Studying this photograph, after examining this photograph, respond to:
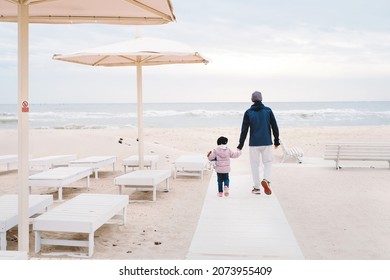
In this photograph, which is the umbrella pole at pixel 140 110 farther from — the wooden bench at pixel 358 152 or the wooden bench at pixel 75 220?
the wooden bench at pixel 358 152

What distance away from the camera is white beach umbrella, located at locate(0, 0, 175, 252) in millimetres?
3436

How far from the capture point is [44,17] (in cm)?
487

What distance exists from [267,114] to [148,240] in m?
2.88

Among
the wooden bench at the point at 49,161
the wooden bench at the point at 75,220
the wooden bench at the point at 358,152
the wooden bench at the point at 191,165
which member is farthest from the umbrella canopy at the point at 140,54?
the wooden bench at the point at 358,152

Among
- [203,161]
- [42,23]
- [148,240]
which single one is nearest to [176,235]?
[148,240]

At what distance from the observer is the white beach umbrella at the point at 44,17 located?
3436 mm

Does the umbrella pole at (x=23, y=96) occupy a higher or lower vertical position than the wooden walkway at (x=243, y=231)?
higher

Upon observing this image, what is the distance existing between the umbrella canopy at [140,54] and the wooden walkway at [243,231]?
2.34m

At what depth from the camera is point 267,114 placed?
6.46 meters

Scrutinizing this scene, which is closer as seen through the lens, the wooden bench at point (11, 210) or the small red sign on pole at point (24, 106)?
the small red sign on pole at point (24, 106)

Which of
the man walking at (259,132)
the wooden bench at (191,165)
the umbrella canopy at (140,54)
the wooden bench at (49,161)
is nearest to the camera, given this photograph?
the man walking at (259,132)

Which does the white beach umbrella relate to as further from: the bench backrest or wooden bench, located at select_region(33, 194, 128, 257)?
the bench backrest

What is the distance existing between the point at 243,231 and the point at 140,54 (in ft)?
10.8

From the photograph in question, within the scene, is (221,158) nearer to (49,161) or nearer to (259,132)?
(259,132)
